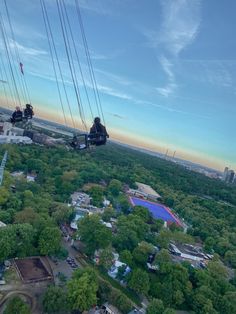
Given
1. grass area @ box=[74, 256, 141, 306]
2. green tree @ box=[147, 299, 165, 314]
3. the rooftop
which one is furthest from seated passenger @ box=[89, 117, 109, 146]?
the rooftop

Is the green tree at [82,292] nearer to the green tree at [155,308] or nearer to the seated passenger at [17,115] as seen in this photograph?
the green tree at [155,308]

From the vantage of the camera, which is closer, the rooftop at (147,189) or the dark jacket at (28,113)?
the dark jacket at (28,113)

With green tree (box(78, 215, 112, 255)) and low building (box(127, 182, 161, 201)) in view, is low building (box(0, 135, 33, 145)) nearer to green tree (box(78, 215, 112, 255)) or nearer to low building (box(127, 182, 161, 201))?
low building (box(127, 182, 161, 201))

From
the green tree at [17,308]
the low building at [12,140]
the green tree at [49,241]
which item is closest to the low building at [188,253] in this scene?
the green tree at [49,241]

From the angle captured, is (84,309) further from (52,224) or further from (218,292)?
(218,292)

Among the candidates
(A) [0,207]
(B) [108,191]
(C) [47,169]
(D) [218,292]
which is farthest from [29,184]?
(D) [218,292]

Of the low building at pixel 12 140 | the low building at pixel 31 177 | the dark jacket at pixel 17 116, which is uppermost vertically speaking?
the dark jacket at pixel 17 116
